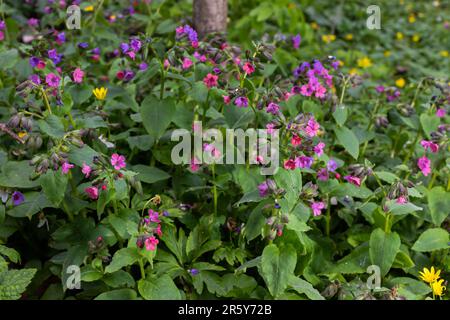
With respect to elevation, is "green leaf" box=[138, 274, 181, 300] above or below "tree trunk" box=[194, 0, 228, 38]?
below

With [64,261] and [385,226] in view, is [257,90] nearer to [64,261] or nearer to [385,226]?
[385,226]

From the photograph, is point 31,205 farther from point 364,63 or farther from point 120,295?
point 364,63

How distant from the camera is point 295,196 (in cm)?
236

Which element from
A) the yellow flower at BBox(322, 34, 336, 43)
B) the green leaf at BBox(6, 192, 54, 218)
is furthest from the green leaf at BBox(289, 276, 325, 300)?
the yellow flower at BBox(322, 34, 336, 43)

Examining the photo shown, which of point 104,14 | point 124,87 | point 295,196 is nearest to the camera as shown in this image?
point 295,196

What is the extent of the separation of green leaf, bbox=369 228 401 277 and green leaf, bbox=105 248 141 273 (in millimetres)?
1025

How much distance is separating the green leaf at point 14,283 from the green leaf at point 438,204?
1.81 metres

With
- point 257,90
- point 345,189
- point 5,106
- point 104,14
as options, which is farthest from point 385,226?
point 104,14

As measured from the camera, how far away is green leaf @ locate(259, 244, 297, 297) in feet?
7.22

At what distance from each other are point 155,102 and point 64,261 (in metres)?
0.87

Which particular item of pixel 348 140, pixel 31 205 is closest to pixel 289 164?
pixel 348 140

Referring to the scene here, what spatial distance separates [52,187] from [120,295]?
0.51 meters

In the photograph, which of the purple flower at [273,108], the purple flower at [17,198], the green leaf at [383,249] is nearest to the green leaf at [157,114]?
the purple flower at [273,108]

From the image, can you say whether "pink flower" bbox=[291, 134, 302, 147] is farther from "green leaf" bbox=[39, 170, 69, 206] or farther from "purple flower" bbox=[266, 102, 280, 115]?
"green leaf" bbox=[39, 170, 69, 206]
